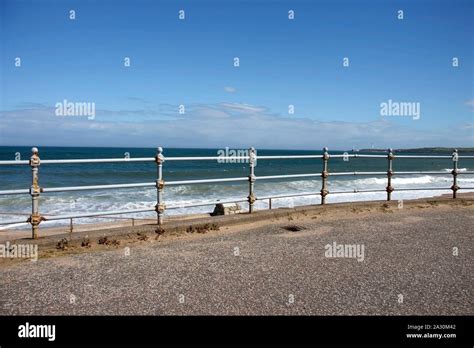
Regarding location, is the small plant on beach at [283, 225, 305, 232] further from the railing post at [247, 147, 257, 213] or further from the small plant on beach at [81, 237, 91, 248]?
the small plant on beach at [81, 237, 91, 248]

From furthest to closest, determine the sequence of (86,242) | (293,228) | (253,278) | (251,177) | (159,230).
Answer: (251,177) → (293,228) → (159,230) → (86,242) → (253,278)

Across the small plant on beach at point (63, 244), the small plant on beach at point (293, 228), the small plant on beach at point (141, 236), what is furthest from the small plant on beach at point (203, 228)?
the small plant on beach at point (63, 244)

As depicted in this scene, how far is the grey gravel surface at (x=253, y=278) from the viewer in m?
3.66

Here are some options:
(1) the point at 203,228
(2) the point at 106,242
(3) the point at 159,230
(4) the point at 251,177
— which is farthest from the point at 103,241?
(4) the point at 251,177

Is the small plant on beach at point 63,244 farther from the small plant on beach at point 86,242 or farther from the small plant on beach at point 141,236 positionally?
the small plant on beach at point 141,236

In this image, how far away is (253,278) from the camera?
4.42 metres

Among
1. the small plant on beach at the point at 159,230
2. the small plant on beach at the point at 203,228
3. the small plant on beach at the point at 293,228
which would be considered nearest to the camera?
the small plant on beach at the point at 159,230

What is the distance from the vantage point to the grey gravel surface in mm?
3662

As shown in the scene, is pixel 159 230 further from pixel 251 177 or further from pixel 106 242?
pixel 251 177

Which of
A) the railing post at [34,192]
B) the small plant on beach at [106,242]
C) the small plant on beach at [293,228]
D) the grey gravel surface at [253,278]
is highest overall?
the railing post at [34,192]
